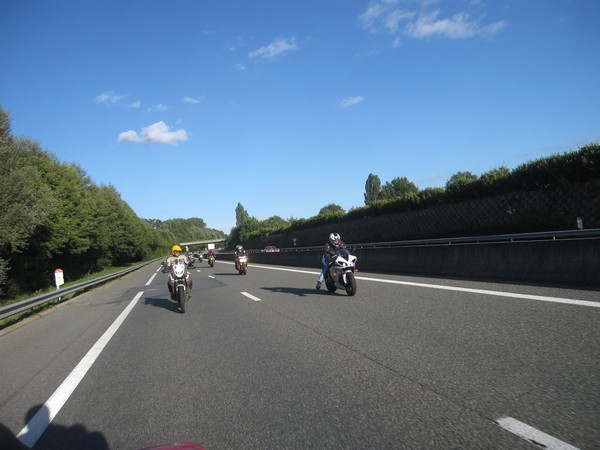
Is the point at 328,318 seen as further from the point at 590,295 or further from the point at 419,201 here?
the point at 419,201

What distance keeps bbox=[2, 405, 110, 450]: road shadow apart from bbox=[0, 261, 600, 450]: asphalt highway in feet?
0.05

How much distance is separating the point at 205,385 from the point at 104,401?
1056 mm

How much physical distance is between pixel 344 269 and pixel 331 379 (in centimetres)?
676

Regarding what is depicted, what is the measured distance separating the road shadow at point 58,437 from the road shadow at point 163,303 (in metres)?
7.72

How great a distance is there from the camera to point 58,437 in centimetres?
392

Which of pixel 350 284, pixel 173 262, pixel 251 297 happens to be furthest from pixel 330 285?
pixel 173 262

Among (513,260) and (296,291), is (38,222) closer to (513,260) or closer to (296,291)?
(296,291)

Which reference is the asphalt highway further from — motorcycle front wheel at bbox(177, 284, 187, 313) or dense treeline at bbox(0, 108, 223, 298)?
dense treeline at bbox(0, 108, 223, 298)

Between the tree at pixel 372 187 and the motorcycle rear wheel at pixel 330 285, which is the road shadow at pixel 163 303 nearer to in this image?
the motorcycle rear wheel at pixel 330 285

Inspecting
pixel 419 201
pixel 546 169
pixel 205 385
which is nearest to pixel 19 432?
pixel 205 385

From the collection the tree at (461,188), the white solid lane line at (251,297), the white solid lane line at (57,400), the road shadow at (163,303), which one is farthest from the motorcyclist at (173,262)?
the tree at (461,188)

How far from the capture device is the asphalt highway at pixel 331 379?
3.50m

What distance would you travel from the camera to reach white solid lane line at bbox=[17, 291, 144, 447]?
4020mm

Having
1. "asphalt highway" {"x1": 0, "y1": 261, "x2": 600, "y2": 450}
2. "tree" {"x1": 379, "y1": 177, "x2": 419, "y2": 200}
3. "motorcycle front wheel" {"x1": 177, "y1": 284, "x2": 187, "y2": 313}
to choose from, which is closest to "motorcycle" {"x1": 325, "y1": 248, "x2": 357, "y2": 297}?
"asphalt highway" {"x1": 0, "y1": 261, "x2": 600, "y2": 450}
